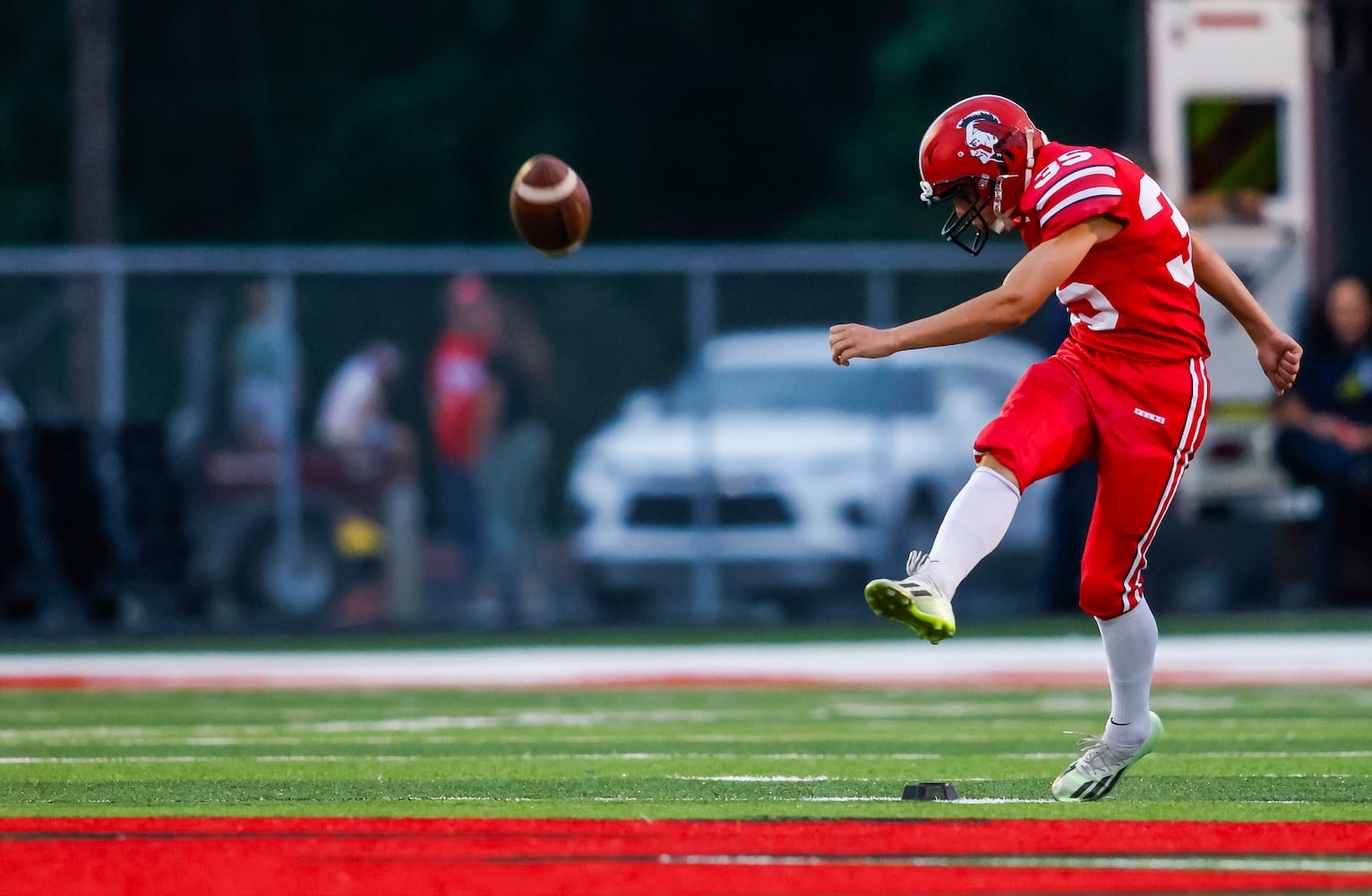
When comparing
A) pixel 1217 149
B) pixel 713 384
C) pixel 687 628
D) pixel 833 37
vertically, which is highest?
pixel 833 37

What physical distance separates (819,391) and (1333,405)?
3.23 m

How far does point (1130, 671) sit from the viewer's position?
602 centimetres

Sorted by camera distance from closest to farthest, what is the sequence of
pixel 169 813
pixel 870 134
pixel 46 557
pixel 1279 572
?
1. pixel 169 813
2. pixel 46 557
3. pixel 1279 572
4. pixel 870 134

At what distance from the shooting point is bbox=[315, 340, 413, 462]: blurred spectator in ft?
47.9

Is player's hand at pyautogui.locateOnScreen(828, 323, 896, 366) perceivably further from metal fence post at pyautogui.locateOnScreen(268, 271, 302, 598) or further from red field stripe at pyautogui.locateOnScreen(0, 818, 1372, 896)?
metal fence post at pyautogui.locateOnScreen(268, 271, 302, 598)

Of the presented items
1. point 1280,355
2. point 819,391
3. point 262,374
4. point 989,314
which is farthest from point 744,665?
point 989,314

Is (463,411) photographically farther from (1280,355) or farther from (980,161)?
(980,161)

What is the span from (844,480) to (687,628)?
143 cm

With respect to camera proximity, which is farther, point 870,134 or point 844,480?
point 870,134

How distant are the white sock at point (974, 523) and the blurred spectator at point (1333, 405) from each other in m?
7.87

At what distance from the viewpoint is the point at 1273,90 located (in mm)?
13867

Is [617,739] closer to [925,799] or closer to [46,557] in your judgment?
[925,799]

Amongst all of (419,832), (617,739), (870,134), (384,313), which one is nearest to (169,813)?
(419,832)

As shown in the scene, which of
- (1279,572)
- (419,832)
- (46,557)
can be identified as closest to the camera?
(419,832)
